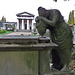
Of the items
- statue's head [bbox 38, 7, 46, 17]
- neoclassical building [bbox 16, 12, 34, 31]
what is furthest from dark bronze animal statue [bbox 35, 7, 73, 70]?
neoclassical building [bbox 16, 12, 34, 31]

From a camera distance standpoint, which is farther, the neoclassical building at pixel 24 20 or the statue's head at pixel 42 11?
the neoclassical building at pixel 24 20

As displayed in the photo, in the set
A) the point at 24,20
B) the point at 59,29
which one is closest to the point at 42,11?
the point at 59,29

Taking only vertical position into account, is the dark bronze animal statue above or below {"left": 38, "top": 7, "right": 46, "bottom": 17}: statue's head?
below

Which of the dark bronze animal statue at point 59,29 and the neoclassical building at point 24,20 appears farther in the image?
the neoclassical building at point 24,20

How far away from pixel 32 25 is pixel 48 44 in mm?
55236

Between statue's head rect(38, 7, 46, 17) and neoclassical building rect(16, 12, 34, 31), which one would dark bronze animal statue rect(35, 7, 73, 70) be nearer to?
statue's head rect(38, 7, 46, 17)

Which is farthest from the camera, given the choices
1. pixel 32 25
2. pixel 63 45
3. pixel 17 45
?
pixel 32 25

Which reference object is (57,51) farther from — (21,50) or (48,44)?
(21,50)

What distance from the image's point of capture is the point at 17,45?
2.35 metres

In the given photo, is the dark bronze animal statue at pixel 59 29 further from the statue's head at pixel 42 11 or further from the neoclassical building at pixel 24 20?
the neoclassical building at pixel 24 20

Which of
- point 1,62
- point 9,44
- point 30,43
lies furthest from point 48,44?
point 1,62

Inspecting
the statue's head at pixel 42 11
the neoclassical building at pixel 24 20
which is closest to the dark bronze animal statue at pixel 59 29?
the statue's head at pixel 42 11

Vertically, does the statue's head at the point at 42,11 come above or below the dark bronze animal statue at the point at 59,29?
above

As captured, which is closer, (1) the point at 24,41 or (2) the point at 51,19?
(1) the point at 24,41
